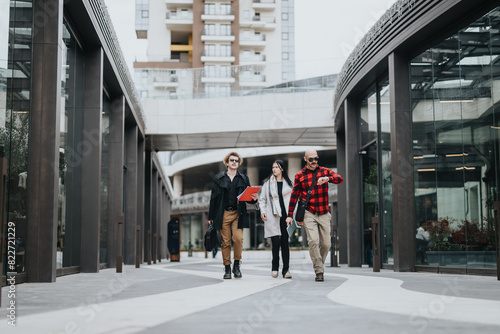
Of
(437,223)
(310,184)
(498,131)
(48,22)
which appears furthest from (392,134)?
(48,22)

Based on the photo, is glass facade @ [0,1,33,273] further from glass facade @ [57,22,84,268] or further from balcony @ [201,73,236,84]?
balcony @ [201,73,236,84]

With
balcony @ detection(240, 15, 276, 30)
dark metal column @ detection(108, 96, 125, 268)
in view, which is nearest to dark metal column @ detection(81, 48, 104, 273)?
dark metal column @ detection(108, 96, 125, 268)

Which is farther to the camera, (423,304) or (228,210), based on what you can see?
(228,210)

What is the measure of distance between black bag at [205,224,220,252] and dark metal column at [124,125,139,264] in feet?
35.1

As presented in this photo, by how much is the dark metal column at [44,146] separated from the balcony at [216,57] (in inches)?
2480

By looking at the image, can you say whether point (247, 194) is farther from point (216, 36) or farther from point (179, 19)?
point (179, 19)

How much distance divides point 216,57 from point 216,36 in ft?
7.58

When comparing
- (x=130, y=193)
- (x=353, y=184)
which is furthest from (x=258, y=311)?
(x=130, y=193)

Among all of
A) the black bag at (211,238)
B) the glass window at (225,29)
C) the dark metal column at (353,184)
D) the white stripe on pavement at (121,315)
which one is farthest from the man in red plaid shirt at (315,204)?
the glass window at (225,29)

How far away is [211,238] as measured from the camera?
9547mm

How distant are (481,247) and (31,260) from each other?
671 cm

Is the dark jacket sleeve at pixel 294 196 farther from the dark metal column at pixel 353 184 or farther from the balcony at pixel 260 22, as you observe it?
the balcony at pixel 260 22

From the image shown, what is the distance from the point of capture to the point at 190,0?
71625 mm

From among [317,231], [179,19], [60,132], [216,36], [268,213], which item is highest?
[179,19]
